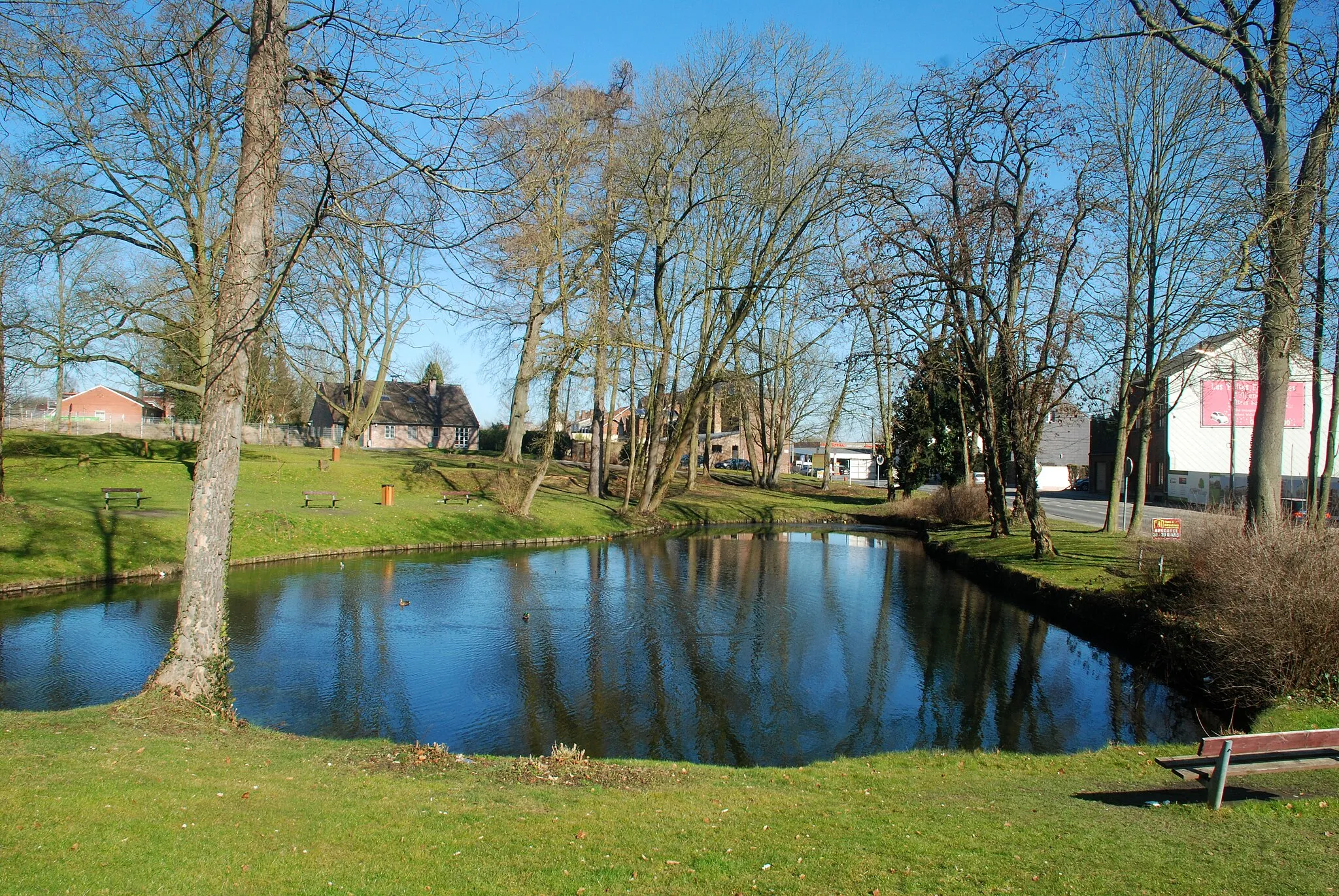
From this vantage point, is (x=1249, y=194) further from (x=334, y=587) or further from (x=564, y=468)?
(x=564, y=468)

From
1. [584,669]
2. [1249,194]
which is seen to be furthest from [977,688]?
[1249,194]

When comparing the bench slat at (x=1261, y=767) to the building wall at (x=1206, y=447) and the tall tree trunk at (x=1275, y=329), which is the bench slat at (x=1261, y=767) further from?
the building wall at (x=1206, y=447)

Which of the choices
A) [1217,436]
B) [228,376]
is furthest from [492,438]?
[228,376]

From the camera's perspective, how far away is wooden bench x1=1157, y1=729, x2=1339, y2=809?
606 centimetres

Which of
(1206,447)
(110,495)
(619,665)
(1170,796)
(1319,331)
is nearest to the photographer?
(1170,796)

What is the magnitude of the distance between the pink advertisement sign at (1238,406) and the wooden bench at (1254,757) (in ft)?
111

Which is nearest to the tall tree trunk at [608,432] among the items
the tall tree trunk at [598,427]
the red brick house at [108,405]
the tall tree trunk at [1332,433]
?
the tall tree trunk at [598,427]

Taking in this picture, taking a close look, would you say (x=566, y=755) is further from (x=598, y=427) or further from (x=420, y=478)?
(x=420, y=478)

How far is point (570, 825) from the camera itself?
19.1ft

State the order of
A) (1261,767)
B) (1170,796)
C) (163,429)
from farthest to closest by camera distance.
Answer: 1. (163,429)
2. (1170,796)
3. (1261,767)

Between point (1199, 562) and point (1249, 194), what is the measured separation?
17.8 feet

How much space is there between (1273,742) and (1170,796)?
1174 mm

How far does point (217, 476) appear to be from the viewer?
8578 mm

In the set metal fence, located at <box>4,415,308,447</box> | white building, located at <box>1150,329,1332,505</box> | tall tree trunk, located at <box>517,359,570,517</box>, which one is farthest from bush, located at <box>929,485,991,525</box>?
metal fence, located at <box>4,415,308,447</box>
